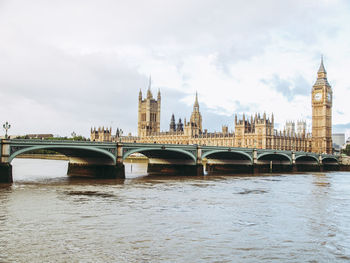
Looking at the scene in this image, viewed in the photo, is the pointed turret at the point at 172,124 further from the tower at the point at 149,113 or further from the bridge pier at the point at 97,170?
the bridge pier at the point at 97,170

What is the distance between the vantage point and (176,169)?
5341 cm

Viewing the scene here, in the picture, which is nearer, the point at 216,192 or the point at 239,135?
the point at 216,192

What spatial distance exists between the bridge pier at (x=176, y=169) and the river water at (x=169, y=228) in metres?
22.3

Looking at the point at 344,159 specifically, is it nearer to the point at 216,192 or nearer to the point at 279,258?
the point at 216,192

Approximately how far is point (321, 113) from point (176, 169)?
81592 millimetres

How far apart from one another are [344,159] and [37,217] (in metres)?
93.7

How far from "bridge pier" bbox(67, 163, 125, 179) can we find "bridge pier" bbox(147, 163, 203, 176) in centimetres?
1168

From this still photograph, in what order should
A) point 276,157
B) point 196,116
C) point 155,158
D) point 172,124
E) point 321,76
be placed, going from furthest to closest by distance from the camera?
point 172,124, point 196,116, point 321,76, point 276,157, point 155,158

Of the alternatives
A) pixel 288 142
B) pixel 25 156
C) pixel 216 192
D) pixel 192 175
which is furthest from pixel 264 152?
pixel 25 156

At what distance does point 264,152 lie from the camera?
64250 millimetres

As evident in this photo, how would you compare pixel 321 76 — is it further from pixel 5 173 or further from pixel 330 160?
pixel 5 173

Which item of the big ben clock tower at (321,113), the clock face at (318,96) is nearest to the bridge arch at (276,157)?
the big ben clock tower at (321,113)

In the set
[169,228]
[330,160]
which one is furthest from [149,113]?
[169,228]

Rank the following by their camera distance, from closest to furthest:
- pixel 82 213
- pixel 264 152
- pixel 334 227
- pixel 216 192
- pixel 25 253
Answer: pixel 25 253, pixel 334 227, pixel 82 213, pixel 216 192, pixel 264 152
